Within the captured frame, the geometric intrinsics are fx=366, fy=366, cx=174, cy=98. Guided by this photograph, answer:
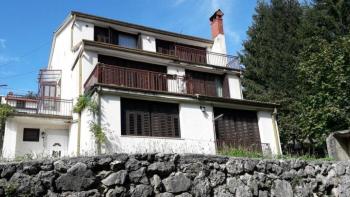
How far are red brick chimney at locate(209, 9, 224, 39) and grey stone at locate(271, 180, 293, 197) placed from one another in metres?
15.9

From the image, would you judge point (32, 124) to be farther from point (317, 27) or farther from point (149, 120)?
point (317, 27)

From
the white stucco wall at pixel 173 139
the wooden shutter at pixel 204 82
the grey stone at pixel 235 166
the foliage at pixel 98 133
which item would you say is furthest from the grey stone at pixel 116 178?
the wooden shutter at pixel 204 82

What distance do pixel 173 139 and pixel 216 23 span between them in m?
11.2

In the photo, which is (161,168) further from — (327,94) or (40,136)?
(327,94)

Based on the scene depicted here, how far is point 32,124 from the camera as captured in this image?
1762cm

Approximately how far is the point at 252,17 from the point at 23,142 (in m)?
21.9

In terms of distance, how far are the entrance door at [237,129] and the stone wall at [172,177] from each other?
684 centimetres

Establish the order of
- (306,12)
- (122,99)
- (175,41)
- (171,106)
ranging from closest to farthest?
(122,99)
(171,106)
(175,41)
(306,12)

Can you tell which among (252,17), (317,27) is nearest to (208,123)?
(317,27)

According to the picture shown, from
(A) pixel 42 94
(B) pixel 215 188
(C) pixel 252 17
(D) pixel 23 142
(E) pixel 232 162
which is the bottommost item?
(B) pixel 215 188

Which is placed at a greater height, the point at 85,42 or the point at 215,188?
the point at 85,42

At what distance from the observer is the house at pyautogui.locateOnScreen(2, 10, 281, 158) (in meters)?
15.1

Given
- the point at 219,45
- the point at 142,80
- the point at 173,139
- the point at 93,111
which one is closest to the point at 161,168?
the point at 93,111

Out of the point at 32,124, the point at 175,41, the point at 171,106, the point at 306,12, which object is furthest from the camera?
the point at 306,12
